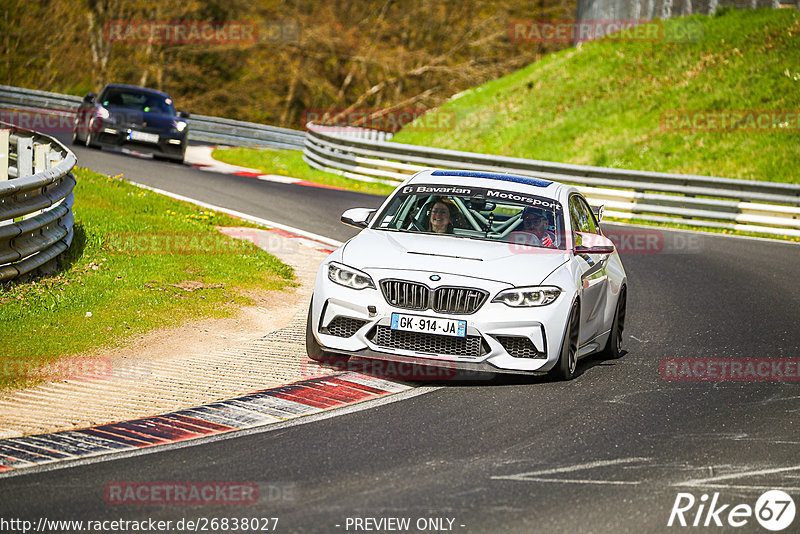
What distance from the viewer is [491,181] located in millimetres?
9516

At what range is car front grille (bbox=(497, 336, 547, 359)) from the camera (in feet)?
25.4

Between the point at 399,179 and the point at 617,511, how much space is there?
1981 centimetres

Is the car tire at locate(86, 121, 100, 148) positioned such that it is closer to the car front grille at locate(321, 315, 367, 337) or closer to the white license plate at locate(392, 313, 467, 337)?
the car front grille at locate(321, 315, 367, 337)

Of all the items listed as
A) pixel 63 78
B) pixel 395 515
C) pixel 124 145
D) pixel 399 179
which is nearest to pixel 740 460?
pixel 395 515

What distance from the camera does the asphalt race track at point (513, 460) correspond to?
5195mm

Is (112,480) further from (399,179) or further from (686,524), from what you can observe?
(399,179)

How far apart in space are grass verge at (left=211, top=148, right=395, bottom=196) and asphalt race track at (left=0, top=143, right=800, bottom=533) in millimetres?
15619

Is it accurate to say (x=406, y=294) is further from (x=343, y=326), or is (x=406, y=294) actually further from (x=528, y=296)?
(x=528, y=296)

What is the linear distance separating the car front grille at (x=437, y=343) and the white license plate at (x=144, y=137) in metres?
18.2

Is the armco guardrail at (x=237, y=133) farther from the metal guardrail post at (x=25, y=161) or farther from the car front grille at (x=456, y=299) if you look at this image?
the car front grille at (x=456, y=299)

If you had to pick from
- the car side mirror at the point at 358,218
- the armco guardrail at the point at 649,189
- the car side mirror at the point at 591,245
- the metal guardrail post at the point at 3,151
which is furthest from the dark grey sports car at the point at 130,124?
the car side mirror at the point at 591,245

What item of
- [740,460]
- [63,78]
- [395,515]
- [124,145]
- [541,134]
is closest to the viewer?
[395,515]

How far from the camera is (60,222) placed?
37.3ft

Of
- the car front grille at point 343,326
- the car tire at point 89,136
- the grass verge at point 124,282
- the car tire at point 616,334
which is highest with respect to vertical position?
the car front grille at point 343,326
